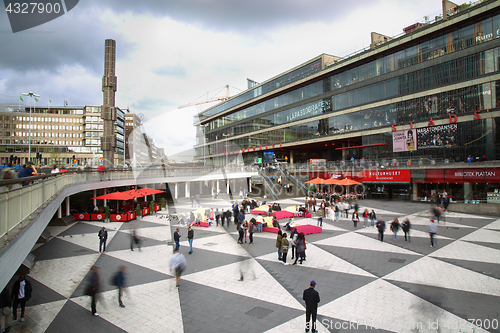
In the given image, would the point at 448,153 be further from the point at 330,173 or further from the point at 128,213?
the point at 128,213

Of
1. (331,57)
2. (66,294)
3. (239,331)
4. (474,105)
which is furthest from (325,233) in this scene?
(331,57)

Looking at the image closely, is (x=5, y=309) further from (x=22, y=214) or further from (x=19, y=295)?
(x=22, y=214)

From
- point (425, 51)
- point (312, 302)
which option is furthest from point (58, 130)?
point (312, 302)

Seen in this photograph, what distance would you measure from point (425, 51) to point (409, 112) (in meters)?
7.40

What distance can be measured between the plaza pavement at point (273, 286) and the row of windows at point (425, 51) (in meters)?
23.2

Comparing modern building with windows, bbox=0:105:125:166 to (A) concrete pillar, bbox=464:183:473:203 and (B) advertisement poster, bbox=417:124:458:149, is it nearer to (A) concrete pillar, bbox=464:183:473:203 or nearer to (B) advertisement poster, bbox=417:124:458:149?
(B) advertisement poster, bbox=417:124:458:149

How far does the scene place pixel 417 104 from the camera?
3331 centimetres

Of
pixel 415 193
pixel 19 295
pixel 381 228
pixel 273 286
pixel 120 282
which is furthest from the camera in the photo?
pixel 415 193

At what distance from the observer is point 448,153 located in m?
30.5

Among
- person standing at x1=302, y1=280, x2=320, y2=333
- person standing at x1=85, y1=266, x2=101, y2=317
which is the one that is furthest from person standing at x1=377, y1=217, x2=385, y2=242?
person standing at x1=85, y1=266, x2=101, y2=317

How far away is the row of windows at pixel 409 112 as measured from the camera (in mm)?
28216

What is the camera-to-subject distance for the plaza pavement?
736cm

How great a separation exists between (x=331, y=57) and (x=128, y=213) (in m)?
40.9

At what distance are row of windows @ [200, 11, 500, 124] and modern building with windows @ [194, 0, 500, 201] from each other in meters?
0.10
